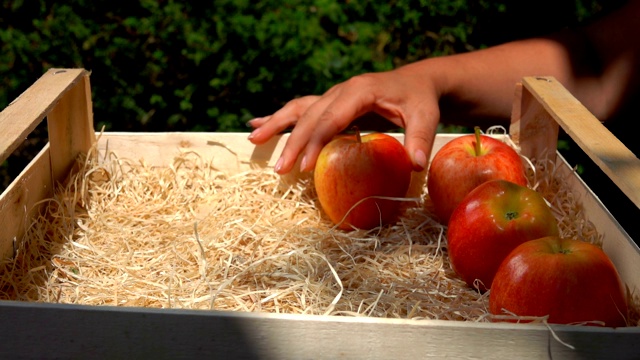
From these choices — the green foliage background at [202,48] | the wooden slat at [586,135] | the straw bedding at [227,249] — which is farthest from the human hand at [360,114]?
the green foliage background at [202,48]

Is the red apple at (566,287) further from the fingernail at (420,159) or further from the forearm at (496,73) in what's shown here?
the forearm at (496,73)

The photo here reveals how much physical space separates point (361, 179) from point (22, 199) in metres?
0.70

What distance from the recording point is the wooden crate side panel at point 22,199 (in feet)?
4.71

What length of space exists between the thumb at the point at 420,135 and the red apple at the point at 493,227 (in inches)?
12.4

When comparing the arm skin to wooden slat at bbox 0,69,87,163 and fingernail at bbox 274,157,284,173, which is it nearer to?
fingernail at bbox 274,157,284,173

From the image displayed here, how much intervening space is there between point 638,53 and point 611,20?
→ 0.14 meters

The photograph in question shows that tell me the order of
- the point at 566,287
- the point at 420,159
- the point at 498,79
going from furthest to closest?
the point at 498,79, the point at 420,159, the point at 566,287

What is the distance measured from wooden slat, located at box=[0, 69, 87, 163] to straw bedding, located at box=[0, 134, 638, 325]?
215mm

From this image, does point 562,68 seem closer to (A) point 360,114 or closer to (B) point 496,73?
(B) point 496,73

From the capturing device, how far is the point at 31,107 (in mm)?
1521

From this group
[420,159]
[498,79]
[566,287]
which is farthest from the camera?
[498,79]

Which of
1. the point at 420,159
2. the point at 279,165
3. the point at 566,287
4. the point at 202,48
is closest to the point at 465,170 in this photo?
the point at 420,159

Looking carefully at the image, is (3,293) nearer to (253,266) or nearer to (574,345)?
(253,266)

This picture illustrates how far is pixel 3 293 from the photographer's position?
1.33 meters
